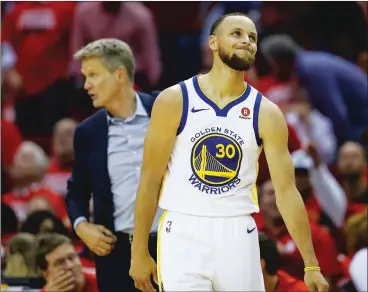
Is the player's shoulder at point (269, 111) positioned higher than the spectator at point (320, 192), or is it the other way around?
the player's shoulder at point (269, 111)

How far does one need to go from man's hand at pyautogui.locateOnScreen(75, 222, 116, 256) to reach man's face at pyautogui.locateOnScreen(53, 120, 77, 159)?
12.2 feet

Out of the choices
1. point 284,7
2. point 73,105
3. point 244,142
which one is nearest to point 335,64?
point 284,7

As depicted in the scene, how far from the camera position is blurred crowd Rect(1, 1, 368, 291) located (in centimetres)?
922

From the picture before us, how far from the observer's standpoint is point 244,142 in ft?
17.8

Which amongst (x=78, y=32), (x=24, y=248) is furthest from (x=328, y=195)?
(x=78, y=32)

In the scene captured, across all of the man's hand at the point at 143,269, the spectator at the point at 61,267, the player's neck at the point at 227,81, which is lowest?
the spectator at the point at 61,267

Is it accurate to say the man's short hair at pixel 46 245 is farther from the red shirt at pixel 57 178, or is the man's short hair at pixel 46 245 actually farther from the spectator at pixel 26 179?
the red shirt at pixel 57 178

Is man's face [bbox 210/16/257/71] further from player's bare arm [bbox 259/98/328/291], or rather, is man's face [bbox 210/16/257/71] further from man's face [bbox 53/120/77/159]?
man's face [bbox 53/120/77/159]

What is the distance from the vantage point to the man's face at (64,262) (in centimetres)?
727

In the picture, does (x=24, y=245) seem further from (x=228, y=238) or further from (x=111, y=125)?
(x=228, y=238)

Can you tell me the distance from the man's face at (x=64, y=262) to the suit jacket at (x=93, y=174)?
2.74 ft

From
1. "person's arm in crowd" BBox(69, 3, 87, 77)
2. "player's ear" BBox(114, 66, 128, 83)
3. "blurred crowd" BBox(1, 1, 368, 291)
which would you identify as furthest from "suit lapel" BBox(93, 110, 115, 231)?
"person's arm in crowd" BBox(69, 3, 87, 77)

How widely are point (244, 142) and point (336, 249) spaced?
330 cm

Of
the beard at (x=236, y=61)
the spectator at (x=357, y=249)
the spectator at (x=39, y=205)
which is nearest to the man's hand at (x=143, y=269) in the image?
the beard at (x=236, y=61)
